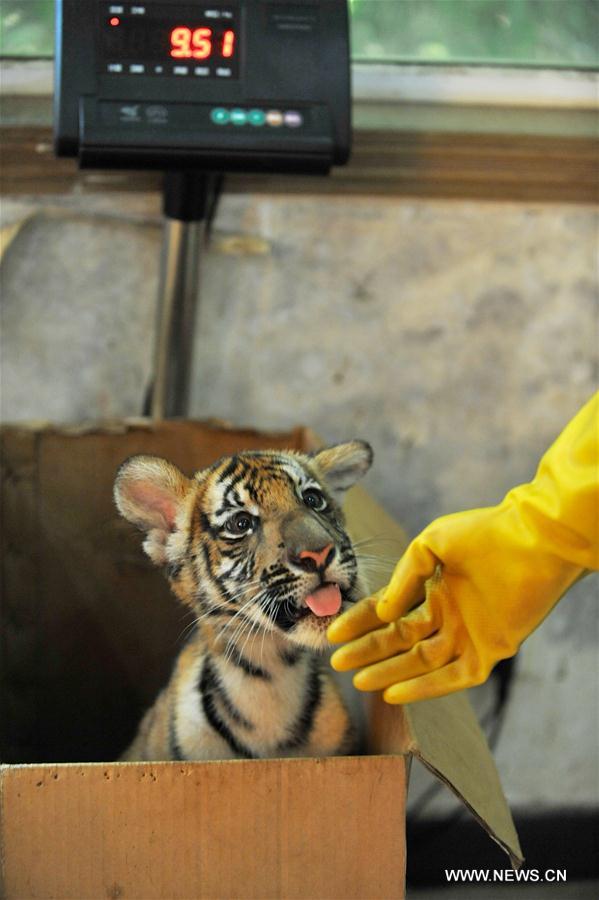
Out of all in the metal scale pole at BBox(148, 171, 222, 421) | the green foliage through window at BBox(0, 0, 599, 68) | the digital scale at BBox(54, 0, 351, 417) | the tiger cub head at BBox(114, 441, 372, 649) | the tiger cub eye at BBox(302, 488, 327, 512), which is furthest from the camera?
the green foliage through window at BBox(0, 0, 599, 68)

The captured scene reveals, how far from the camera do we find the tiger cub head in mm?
956

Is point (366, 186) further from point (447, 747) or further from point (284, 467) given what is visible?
point (447, 747)

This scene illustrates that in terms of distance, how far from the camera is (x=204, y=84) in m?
1.21

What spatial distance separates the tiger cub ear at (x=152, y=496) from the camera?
1.03m

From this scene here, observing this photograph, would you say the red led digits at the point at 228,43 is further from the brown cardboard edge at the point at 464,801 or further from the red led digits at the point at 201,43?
the brown cardboard edge at the point at 464,801

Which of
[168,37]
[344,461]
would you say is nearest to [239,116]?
[168,37]

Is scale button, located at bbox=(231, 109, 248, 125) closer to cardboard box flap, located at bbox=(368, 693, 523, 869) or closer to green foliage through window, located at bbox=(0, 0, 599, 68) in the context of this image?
green foliage through window, located at bbox=(0, 0, 599, 68)

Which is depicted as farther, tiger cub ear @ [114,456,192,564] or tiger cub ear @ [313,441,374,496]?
tiger cub ear @ [313,441,374,496]

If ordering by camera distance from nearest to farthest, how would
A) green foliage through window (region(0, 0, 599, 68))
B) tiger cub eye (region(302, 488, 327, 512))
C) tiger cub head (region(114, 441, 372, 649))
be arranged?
tiger cub head (region(114, 441, 372, 649)) < tiger cub eye (region(302, 488, 327, 512)) < green foliage through window (region(0, 0, 599, 68))

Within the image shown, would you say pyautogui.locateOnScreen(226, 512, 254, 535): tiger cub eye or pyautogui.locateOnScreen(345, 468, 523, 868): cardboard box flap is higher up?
pyautogui.locateOnScreen(226, 512, 254, 535): tiger cub eye

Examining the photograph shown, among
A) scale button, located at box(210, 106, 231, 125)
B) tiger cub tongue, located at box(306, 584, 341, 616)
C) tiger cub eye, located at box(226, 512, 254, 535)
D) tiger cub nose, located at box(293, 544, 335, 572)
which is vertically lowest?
tiger cub tongue, located at box(306, 584, 341, 616)

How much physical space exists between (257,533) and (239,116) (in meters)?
0.52

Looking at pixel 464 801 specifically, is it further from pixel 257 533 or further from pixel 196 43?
A: pixel 196 43

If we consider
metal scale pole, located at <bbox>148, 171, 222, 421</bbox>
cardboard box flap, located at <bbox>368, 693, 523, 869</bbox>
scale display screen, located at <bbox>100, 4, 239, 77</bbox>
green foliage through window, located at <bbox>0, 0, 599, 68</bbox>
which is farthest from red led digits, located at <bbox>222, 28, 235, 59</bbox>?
cardboard box flap, located at <bbox>368, 693, 523, 869</bbox>
